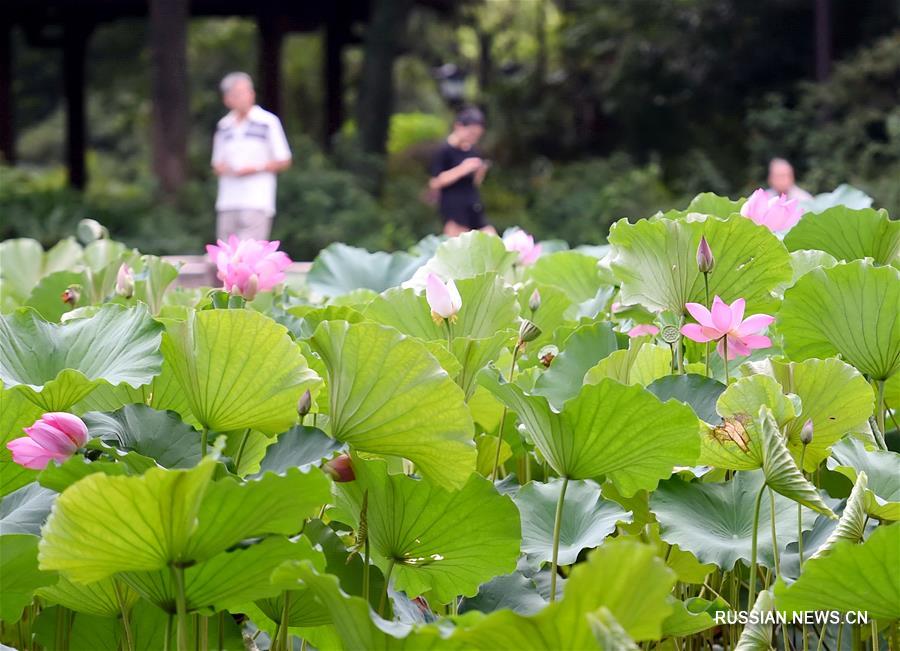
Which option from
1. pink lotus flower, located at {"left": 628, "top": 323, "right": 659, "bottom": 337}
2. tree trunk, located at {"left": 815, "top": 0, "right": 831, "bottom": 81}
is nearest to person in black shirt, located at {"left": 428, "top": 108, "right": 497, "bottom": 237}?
tree trunk, located at {"left": 815, "top": 0, "right": 831, "bottom": 81}

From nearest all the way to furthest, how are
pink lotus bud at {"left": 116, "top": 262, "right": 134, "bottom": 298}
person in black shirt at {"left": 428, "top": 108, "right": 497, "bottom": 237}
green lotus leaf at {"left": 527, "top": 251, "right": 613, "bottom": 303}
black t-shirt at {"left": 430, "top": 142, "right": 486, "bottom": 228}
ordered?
pink lotus bud at {"left": 116, "top": 262, "right": 134, "bottom": 298} → green lotus leaf at {"left": 527, "top": 251, "right": 613, "bottom": 303} → person in black shirt at {"left": 428, "top": 108, "right": 497, "bottom": 237} → black t-shirt at {"left": 430, "top": 142, "right": 486, "bottom": 228}

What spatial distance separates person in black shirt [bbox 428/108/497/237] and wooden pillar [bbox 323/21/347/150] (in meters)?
7.46

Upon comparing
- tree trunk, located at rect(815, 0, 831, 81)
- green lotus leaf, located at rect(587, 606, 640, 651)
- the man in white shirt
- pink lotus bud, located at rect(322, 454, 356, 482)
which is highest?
green lotus leaf, located at rect(587, 606, 640, 651)

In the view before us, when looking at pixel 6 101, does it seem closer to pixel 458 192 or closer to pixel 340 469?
pixel 458 192

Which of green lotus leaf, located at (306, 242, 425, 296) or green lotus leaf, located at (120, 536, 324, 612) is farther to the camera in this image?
green lotus leaf, located at (306, 242, 425, 296)

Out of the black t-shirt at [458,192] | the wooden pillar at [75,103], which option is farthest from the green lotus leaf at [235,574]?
the wooden pillar at [75,103]

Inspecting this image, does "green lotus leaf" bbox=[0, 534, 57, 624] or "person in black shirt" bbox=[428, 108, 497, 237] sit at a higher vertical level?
"green lotus leaf" bbox=[0, 534, 57, 624]

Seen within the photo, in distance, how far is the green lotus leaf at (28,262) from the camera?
7.64 ft

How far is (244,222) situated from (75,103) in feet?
33.3

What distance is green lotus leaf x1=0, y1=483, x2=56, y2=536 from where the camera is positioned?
1.04 metres

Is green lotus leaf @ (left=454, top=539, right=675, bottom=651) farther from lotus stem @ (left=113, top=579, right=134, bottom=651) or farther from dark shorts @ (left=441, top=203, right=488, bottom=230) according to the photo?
dark shorts @ (left=441, top=203, right=488, bottom=230)

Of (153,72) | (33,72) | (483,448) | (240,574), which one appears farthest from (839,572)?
(33,72)

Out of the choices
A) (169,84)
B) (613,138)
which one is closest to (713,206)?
(169,84)

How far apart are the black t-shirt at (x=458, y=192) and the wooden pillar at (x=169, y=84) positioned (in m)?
4.64
